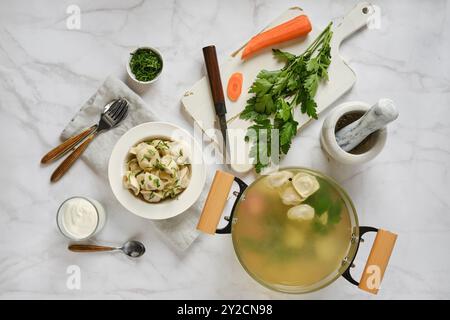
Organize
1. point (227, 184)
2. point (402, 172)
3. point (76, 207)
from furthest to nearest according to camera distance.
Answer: point (402, 172) → point (76, 207) → point (227, 184)

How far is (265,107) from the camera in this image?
4.90 feet

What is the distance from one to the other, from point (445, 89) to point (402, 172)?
0.29 metres

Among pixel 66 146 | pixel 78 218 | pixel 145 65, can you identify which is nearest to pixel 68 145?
pixel 66 146

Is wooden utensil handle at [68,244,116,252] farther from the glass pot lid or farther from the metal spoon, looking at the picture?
the glass pot lid

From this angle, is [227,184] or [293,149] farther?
[293,149]

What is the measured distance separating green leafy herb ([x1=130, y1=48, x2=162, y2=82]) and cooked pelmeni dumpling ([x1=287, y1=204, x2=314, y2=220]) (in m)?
0.57

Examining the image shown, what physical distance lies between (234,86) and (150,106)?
26 cm

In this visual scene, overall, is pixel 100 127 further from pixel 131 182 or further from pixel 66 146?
pixel 131 182

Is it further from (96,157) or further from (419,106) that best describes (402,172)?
(96,157)

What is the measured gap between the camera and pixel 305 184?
1.35 metres

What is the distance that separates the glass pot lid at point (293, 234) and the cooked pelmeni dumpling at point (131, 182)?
269mm

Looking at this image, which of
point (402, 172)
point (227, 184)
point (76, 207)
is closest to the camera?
point (227, 184)

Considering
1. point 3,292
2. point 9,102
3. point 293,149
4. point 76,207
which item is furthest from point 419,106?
point 3,292

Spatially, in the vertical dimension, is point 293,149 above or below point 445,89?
below
